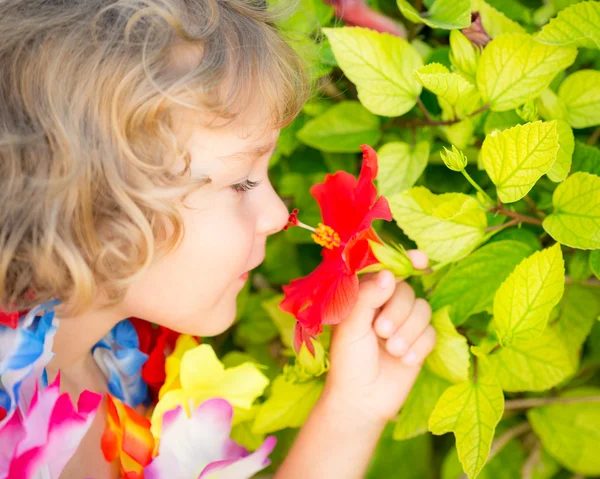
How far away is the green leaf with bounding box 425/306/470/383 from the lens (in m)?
→ 0.76

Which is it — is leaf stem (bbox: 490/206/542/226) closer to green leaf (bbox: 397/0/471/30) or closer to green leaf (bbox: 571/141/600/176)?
green leaf (bbox: 571/141/600/176)

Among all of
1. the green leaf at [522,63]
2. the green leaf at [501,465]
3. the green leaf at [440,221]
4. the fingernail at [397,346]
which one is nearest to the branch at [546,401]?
the green leaf at [501,465]

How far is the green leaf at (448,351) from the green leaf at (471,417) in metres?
0.02

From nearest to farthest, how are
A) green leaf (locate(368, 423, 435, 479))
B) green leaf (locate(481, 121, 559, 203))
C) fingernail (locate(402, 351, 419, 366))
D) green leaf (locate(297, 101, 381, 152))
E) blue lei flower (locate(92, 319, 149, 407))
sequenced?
green leaf (locate(481, 121, 559, 203)), fingernail (locate(402, 351, 419, 366)), green leaf (locate(297, 101, 381, 152)), blue lei flower (locate(92, 319, 149, 407)), green leaf (locate(368, 423, 435, 479))

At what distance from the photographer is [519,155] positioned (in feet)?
2.09

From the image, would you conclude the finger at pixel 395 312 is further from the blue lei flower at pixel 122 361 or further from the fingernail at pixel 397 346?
the blue lei flower at pixel 122 361

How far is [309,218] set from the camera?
1.08 meters

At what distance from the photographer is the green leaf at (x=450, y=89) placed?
2.25ft

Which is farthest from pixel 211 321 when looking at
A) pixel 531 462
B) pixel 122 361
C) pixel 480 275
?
pixel 531 462

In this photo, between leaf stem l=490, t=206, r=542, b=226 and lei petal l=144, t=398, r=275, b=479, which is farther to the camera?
lei petal l=144, t=398, r=275, b=479

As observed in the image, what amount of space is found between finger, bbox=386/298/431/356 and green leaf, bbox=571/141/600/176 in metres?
0.24

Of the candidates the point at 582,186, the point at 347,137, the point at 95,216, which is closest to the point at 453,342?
the point at 582,186

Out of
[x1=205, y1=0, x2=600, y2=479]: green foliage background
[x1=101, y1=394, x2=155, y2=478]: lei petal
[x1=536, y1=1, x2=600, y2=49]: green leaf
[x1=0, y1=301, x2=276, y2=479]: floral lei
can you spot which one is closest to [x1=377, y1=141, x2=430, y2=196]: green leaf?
[x1=205, y1=0, x2=600, y2=479]: green foliage background

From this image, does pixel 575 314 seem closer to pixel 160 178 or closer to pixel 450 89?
pixel 450 89
